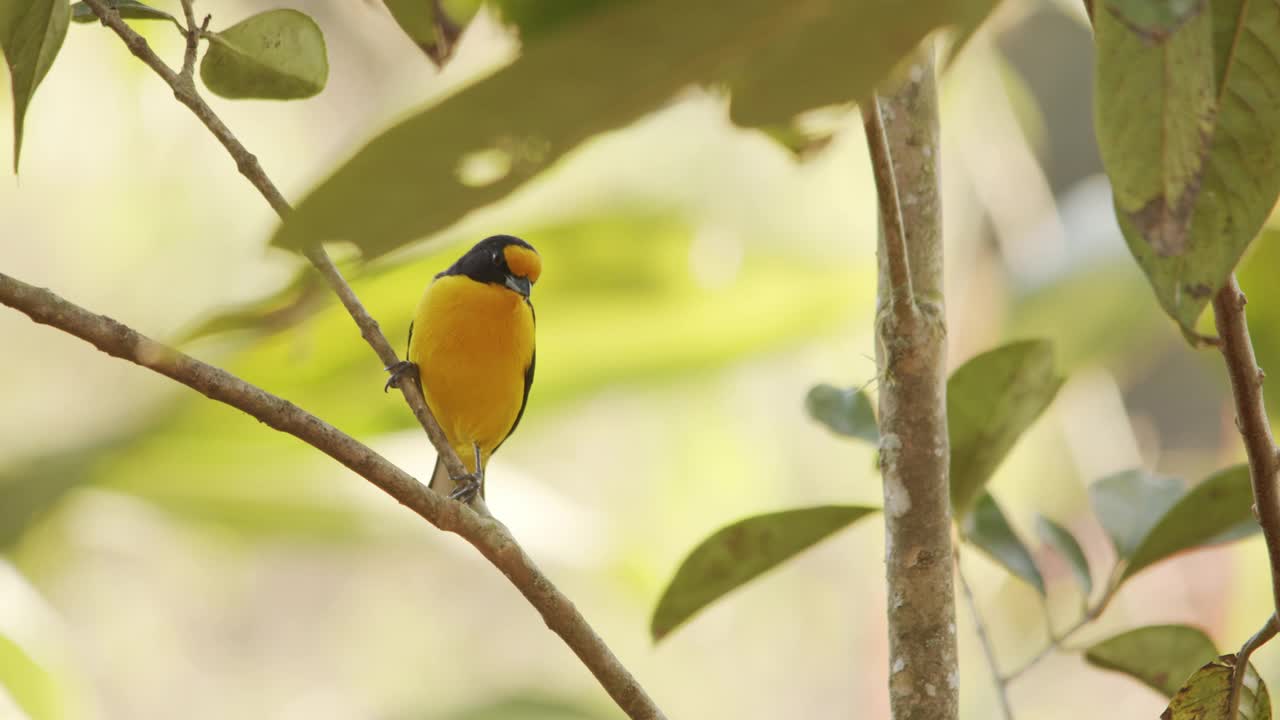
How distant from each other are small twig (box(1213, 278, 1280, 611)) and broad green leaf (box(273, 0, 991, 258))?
0.41 meters

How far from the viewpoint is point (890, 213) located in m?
0.78

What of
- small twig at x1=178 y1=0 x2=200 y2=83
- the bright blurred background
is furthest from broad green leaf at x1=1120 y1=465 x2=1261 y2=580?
the bright blurred background

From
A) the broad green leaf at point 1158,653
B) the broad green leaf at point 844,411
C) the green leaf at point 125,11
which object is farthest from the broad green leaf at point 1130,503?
the green leaf at point 125,11

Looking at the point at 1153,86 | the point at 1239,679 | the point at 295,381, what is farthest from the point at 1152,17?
the point at 295,381

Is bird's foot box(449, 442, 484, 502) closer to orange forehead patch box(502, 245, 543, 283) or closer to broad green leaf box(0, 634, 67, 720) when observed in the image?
orange forehead patch box(502, 245, 543, 283)

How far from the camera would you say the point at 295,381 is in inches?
125

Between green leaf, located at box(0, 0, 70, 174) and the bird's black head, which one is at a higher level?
the bird's black head

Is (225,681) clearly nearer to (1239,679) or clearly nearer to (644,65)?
(1239,679)

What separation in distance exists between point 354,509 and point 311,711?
275 cm

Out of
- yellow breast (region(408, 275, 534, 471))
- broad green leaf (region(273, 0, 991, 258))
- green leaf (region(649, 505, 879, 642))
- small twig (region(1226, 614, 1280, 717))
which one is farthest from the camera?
yellow breast (region(408, 275, 534, 471))

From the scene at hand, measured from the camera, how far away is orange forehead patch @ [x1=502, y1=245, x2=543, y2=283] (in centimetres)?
259

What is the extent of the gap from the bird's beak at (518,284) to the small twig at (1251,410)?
1992 millimetres

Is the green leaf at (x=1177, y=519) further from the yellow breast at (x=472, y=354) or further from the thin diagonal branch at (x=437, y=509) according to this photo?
the yellow breast at (x=472, y=354)

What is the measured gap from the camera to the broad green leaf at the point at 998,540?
124cm
